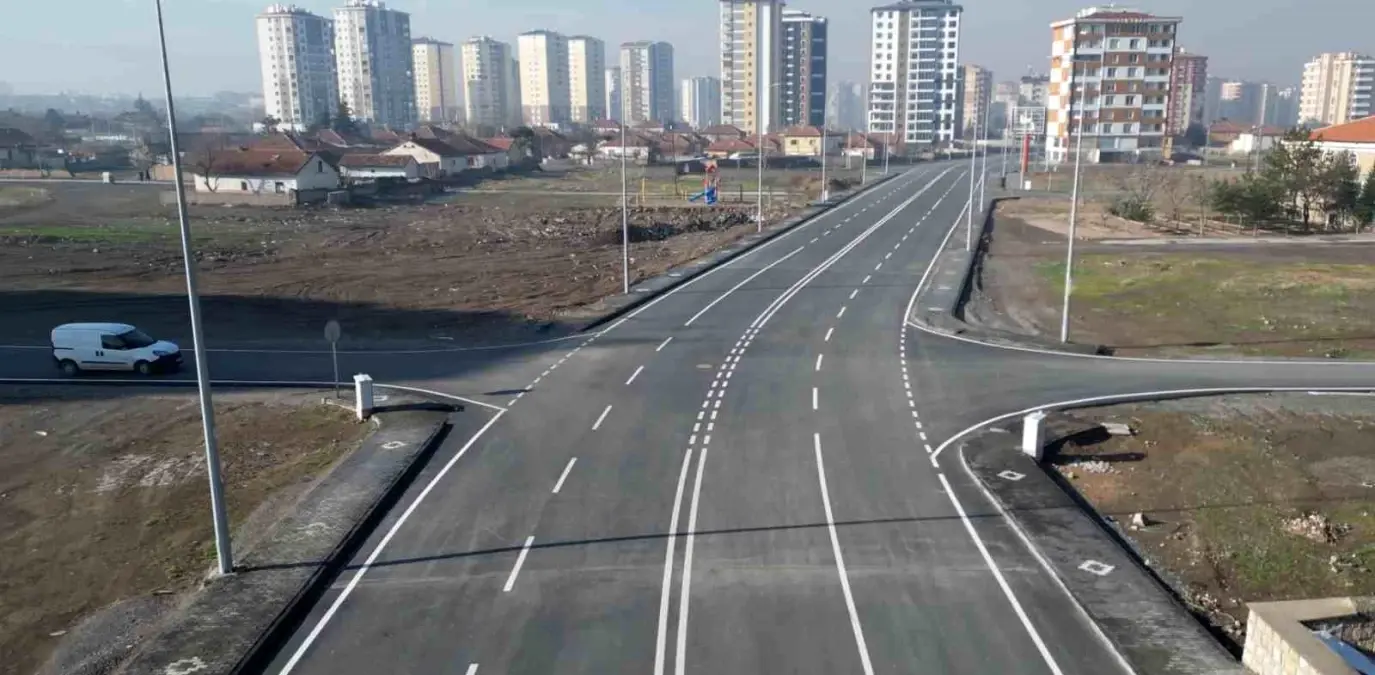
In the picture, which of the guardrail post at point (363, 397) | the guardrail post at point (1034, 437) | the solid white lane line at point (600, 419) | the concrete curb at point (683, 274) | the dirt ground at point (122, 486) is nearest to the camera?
the dirt ground at point (122, 486)

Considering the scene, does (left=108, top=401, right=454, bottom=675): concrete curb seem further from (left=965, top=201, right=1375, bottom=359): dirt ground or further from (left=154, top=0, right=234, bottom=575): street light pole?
A: (left=965, top=201, right=1375, bottom=359): dirt ground

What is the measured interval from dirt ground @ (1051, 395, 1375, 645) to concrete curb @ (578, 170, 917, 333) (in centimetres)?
1781

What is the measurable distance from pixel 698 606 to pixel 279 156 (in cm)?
8896

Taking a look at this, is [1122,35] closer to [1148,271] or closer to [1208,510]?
[1148,271]

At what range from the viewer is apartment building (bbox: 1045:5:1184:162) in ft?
391

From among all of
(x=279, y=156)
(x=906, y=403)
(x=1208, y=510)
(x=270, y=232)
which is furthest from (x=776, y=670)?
(x=279, y=156)

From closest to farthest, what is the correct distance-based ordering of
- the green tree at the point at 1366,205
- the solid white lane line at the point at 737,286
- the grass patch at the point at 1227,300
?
the grass patch at the point at 1227,300 < the solid white lane line at the point at 737,286 < the green tree at the point at 1366,205

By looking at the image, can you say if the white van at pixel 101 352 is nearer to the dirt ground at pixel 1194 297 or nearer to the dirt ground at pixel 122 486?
the dirt ground at pixel 122 486

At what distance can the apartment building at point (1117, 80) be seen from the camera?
4695 inches

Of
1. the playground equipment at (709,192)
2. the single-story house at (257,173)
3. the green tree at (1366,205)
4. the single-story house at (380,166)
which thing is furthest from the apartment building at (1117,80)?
the single-story house at (257,173)

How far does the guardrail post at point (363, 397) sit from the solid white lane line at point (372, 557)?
3.30m

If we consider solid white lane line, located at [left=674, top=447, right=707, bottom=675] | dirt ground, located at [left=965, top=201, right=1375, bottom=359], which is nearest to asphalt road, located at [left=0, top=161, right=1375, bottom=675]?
solid white lane line, located at [left=674, top=447, right=707, bottom=675]

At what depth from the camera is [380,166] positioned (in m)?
108

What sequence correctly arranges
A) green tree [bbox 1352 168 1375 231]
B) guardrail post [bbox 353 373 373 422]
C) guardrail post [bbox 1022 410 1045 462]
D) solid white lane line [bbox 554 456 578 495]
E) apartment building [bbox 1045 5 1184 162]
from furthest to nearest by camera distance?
apartment building [bbox 1045 5 1184 162], green tree [bbox 1352 168 1375 231], guardrail post [bbox 353 373 373 422], guardrail post [bbox 1022 410 1045 462], solid white lane line [bbox 554 456 578 495]
